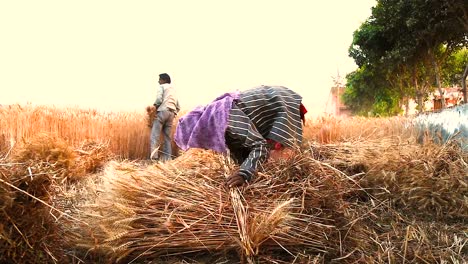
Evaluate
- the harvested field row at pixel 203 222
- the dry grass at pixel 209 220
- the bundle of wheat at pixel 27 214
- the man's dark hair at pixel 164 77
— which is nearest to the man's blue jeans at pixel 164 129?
the man's dark hair at pixel 164 77

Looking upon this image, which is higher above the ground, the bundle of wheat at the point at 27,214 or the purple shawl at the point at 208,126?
the purple shawl at the point at 208,126

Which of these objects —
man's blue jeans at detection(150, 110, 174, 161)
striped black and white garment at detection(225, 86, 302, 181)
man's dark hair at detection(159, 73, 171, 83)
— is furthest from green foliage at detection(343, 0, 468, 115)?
striped black and white garment at detection(225, 86, 302, 181)

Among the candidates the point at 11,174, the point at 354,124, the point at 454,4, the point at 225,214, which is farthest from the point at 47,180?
the point at 454,4

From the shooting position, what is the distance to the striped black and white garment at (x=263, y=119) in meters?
3.01

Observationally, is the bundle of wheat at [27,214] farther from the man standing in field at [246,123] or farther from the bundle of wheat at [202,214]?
the man standing in field at [246,123]

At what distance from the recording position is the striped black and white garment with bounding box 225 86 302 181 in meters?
3.01

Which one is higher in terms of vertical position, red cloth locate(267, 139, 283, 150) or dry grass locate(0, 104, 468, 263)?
red cloth locate(267, 139, 283, 150)

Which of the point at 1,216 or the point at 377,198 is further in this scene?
the point at 377,198

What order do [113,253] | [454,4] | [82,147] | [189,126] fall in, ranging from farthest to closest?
[454,4] → [82,147] → [189,126] → [113,253]

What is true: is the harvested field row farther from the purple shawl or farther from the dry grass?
the purple shawl

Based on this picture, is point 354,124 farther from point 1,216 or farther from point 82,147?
point 1,216

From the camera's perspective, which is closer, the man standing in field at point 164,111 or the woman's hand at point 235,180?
the woman's hand at point 235,180

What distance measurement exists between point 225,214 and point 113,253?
0.63m

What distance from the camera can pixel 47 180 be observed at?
2.12 metres
